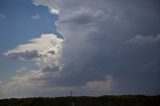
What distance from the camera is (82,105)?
30.8 m

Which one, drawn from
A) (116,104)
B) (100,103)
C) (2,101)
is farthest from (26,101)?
(116,104)

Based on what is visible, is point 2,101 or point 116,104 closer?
point 116,104

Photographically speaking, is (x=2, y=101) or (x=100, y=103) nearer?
(x=100, y=103)

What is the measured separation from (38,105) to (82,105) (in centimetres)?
546

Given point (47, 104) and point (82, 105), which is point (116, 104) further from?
point (47, 104)

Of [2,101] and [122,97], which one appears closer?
[122,97]

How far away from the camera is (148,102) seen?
31203mm

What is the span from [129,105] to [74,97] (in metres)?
6.64

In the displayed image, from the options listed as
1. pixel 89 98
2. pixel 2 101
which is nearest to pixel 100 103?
pixel 89 98

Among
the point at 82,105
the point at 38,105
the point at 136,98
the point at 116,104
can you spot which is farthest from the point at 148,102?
the point at 38,105

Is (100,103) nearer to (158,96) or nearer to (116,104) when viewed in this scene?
(116,104)

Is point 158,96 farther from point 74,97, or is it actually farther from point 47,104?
point 47,104

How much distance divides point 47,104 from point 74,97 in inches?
137

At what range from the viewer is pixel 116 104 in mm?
30750
